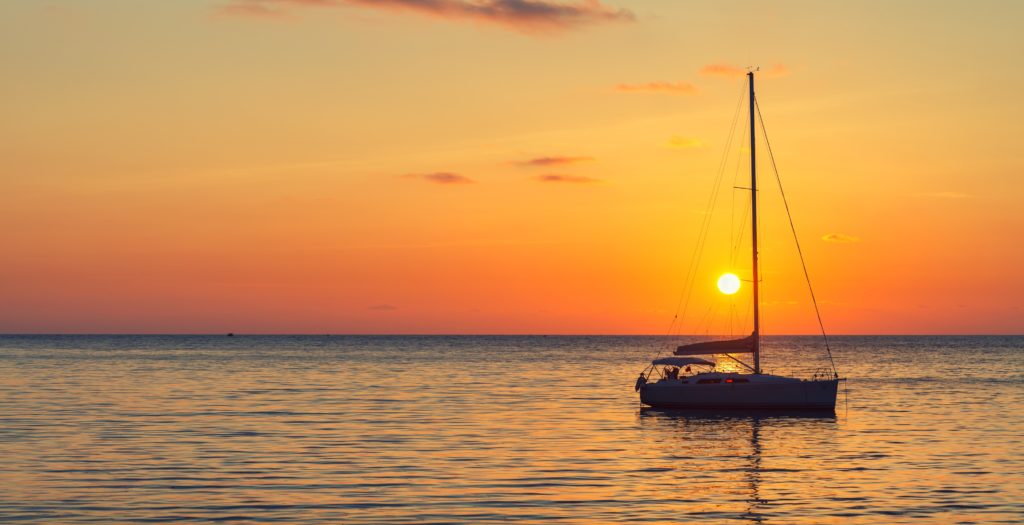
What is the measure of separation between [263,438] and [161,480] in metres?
14.4

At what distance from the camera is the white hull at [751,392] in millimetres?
68062

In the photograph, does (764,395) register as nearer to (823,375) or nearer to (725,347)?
(725,347)

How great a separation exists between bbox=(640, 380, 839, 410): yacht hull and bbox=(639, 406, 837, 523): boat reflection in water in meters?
0.61

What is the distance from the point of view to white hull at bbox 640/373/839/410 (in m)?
68.1

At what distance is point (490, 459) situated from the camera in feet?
148

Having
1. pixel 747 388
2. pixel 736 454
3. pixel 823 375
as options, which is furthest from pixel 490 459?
pixel 823 375

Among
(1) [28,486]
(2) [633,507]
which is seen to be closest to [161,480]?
(1) [28,486]

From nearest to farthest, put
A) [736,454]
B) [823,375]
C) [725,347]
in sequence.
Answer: [736,454], [823,375], [725,347]

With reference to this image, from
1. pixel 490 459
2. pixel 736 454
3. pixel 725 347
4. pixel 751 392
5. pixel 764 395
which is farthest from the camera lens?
pixel 725 347

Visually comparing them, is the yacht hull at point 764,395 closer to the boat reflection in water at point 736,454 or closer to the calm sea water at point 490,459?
the boat reflection in water at point 736,454

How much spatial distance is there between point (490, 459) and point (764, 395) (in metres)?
27.9

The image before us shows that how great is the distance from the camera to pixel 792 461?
46062 millimetres

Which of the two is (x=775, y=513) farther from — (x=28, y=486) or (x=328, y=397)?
(x=328, y=397)

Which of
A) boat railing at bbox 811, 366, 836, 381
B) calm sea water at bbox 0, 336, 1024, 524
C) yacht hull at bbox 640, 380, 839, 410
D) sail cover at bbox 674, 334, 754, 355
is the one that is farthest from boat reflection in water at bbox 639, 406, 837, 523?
boat railing at bbox 811, 366, 836, 381
